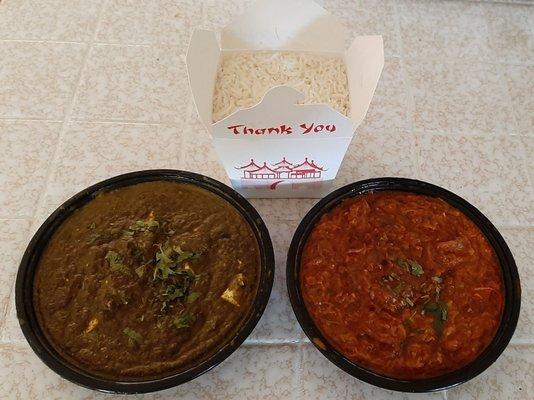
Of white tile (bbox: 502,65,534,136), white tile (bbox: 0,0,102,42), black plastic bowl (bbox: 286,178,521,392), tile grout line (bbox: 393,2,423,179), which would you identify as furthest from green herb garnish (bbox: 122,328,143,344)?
white tile (bbox: 502,65,534,136)

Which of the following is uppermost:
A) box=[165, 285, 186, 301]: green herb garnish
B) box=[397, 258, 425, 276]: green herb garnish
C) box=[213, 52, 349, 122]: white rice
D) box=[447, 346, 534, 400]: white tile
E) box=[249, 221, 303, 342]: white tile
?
box=[213, 52, 349, 122]: white rice

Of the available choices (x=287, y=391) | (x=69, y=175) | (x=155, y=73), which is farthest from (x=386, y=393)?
(x=155, y=73)

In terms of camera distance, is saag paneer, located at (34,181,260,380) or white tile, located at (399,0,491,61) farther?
white tile, located at (399,0,491,61)

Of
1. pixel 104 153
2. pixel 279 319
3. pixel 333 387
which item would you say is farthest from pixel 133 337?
pixel 104 153

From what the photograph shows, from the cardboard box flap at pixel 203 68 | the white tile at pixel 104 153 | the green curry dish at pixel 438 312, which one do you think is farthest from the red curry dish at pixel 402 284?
the white tile at pixel 104 153

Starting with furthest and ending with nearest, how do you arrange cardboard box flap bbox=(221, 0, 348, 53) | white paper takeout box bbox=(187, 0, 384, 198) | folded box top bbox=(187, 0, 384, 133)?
cardboard box flap bbox=(221, 0, 348, 53), folded box top bbox=(187, 0, 384, 133), white paper takeout box bbox=(187, 0, 384, 198)

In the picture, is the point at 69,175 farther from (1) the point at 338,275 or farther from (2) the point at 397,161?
(2) the point at 397,161

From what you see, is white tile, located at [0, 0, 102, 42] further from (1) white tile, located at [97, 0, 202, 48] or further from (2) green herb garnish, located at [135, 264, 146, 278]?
(2) green herb garnish, located at [135, 264, 146, 278]

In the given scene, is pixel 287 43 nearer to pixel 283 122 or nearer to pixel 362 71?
pixel 362 71
